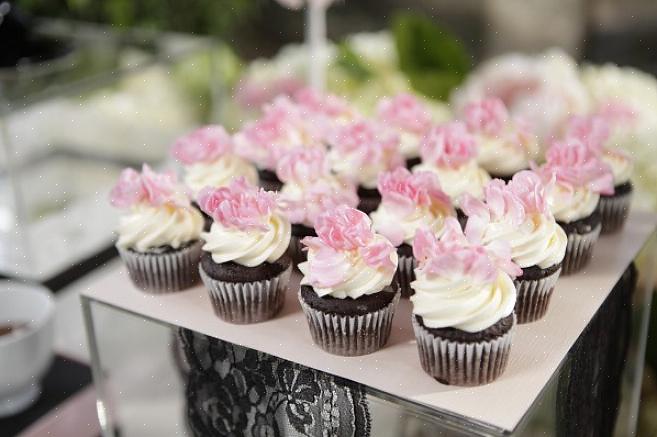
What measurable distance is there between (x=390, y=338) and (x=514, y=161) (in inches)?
16.8

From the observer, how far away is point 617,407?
1264 mm

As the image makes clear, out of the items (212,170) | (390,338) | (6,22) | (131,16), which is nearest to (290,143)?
(212,170)

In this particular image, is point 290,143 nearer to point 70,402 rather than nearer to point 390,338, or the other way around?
point 390,338

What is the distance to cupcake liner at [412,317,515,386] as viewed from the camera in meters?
0.95

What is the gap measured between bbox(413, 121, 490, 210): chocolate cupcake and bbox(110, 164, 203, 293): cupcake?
353mm

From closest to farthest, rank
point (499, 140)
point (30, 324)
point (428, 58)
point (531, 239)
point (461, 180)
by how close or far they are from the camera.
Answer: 1. point (531, 239)
2. point (461, 180)
3. point (499, 140)
4. point (30, 324)
5. point (428, 58)

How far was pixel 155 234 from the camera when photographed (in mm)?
1192

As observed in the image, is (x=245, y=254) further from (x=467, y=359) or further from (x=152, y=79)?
(x=152, y=79)

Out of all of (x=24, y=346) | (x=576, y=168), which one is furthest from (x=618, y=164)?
(x=24, y=346)

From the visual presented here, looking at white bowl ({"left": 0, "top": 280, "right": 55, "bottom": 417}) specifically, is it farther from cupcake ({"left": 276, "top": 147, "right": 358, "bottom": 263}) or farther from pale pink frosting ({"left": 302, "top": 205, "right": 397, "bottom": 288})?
pale pink frosting ({"left": 302, "top": 205, "right": 397, "bottom": 288})

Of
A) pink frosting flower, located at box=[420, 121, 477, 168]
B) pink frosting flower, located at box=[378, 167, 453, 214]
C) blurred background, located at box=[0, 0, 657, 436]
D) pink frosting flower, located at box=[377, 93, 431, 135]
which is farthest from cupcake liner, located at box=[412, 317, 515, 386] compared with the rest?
→ blurred background, located at box=[0, 0, 657, 436]

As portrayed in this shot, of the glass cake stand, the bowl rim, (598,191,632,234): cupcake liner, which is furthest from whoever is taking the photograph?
the glass cake stand

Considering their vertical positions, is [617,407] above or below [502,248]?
below

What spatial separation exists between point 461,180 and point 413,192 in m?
0.14
